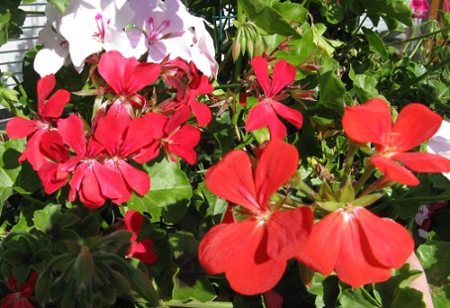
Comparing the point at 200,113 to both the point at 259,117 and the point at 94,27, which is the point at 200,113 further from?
the point at 94,27

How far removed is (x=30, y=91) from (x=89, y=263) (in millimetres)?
570

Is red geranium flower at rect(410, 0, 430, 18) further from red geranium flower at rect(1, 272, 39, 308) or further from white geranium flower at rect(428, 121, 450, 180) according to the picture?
red geranium flower at rect(1, 272, 39, 308)

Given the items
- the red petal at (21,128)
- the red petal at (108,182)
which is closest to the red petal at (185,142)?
the red petal at (108,182)

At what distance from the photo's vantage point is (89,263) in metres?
0.58

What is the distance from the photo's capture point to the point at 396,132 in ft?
2.01

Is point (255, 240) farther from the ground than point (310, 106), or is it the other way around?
point (255, 240)

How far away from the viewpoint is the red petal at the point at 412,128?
0.61 m

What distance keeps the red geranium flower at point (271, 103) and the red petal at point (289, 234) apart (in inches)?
13.3

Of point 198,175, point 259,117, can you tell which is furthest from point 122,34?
point 198,175

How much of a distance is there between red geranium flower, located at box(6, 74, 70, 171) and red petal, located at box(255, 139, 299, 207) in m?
0.39

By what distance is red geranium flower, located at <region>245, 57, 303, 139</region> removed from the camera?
34.7 inches

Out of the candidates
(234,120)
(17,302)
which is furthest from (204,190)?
(17,302)

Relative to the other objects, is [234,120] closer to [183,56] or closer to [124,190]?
[183,56]

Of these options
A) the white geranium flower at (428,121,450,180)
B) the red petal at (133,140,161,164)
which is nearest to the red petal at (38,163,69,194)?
the red petal at (133,140,161,164)
